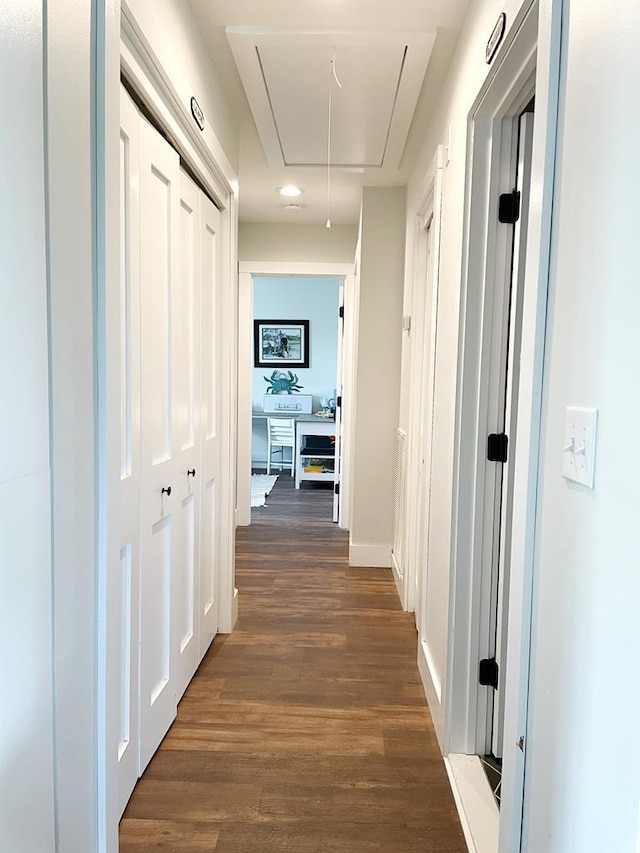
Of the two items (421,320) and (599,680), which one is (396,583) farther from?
(599,680)

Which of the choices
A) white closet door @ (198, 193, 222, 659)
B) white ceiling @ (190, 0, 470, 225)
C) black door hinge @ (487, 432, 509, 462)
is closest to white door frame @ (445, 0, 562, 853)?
black door hinge @ (487, 432, 509, 462)

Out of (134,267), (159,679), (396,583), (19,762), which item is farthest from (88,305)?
(396,583)

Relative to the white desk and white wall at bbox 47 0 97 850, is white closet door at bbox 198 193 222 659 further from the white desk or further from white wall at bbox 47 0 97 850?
the white desk

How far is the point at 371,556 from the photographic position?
397cm

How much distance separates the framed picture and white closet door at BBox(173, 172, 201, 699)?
5.18m

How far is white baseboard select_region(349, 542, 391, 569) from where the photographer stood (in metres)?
3.97

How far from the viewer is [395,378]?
387cm

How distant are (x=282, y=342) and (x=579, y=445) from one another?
6.71 metres

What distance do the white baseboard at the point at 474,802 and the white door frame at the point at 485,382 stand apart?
0.06 meters

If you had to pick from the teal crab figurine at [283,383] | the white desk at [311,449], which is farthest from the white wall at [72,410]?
the teal crab figurine at [283,383]

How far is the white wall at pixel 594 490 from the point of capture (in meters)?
0.74

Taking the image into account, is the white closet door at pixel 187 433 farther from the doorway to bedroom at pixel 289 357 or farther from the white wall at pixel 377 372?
the doorway to bedroom at pixel 289 357

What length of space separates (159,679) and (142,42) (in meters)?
1.87

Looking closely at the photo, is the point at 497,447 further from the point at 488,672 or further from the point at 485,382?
the point at 488,672
